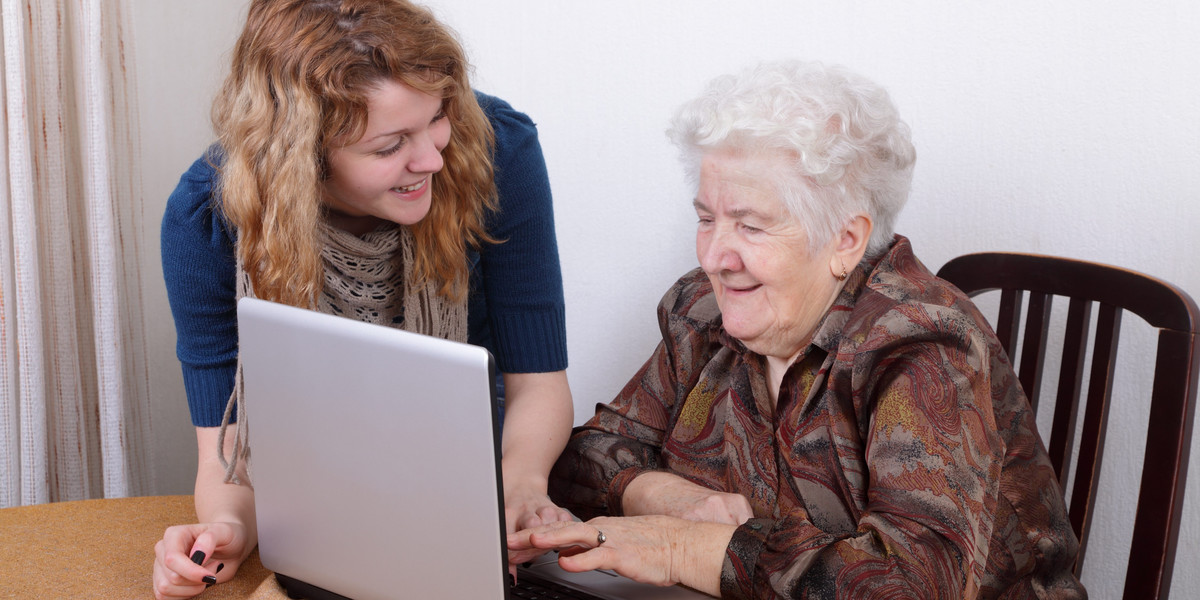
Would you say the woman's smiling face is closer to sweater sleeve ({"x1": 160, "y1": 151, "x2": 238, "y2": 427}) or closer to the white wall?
sweater sleeve ({"x1": 160, "y1": 151, "x2": 238, "y2": 427})

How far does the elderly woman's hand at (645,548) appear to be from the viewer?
100cm

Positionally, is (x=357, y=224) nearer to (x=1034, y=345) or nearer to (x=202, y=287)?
(x=202, y=287)

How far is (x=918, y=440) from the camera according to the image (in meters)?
1.02

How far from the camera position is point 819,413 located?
3.74 feet

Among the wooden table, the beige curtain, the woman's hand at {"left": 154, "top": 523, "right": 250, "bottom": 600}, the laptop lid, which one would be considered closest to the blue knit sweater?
the wooden table

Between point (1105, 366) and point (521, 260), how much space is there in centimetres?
81

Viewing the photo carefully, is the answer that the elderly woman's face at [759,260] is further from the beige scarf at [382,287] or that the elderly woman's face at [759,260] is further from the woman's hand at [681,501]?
the beige scarf at [382,287]

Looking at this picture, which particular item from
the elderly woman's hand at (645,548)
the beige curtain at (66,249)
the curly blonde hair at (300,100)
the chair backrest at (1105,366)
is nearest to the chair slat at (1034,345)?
the chair backrest at (1105,366)

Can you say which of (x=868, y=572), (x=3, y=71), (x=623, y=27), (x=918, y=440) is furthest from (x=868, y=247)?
(x=3, y=71)

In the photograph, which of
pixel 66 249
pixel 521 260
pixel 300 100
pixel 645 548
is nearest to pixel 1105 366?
pixel 645 548

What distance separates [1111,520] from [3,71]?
6.68 feet

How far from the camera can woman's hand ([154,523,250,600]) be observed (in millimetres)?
1016

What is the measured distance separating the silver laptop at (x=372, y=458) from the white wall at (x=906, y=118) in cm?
92

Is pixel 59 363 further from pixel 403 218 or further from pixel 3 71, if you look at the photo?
pixel 403 218
